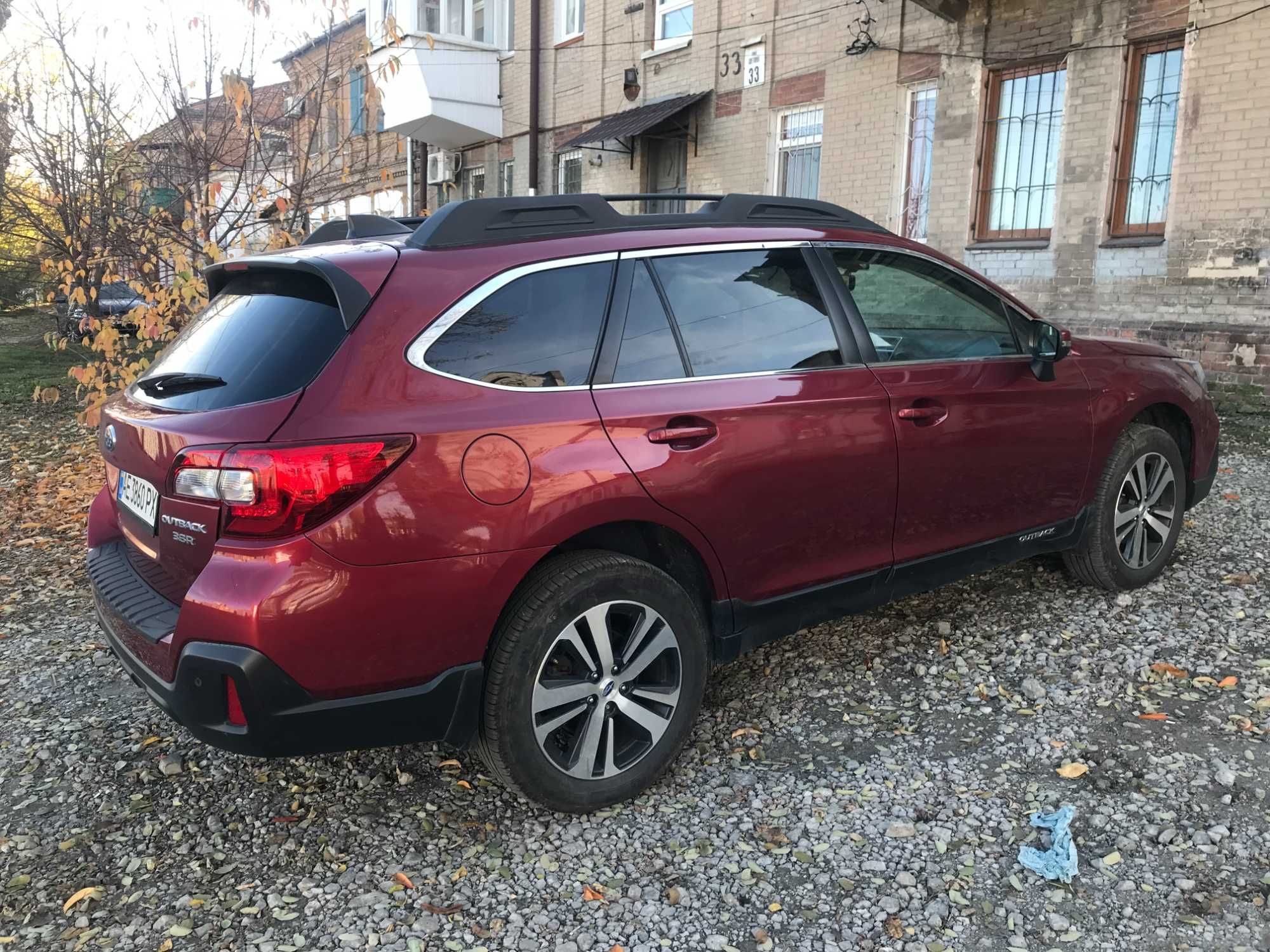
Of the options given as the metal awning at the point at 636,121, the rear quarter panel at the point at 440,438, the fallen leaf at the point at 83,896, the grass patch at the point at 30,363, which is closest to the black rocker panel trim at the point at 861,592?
the rear quarter panel at the point at 440,438

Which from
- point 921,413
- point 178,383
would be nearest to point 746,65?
point 921,413

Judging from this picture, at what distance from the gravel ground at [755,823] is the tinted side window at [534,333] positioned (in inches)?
53.8

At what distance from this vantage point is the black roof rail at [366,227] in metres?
3.20

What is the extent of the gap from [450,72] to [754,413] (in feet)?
56.6

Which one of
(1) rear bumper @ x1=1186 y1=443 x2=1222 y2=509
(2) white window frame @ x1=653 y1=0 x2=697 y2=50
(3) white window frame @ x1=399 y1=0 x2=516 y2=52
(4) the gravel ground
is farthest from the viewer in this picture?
(3) white window frame @ x1=399 y1=0 x2=516 y2=52

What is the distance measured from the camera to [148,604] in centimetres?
280

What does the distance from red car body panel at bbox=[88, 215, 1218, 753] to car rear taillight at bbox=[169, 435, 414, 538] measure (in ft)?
0.10

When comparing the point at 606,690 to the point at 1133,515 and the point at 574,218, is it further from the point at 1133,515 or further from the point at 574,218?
the point at 1133,515

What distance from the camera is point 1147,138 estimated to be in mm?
9680

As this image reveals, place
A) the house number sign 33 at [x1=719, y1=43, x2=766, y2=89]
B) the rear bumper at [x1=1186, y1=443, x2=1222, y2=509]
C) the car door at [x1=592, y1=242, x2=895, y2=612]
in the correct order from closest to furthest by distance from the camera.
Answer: the car door at [x1=592, y1=242, x2=895, y2=612] → the rear bumper at [x1=1186, y1=443, x2=1222, y2=509] → the house number sign 33 at [x1=719, y1=43, x2=766, y2=89]

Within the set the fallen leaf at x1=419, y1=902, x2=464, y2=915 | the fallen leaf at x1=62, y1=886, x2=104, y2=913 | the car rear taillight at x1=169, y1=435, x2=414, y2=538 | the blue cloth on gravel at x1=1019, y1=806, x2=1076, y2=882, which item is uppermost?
the car rear taillight at x1=169, y1=435, x2=414, y2=538

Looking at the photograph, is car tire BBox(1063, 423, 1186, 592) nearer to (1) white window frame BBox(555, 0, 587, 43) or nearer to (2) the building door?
(2) the building door

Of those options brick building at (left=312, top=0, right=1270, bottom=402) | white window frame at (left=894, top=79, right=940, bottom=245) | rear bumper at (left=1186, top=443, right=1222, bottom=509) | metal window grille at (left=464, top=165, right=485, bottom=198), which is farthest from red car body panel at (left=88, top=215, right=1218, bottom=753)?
metal window grille at (left=464, top=165, right=485, bottom=198)

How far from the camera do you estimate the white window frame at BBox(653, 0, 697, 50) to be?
15.0 m
